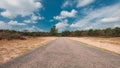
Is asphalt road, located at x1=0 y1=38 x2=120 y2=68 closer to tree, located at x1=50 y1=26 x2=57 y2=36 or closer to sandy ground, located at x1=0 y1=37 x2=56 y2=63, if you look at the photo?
sandy ground, located at x1=0 y1=37 x2=56 y2=63

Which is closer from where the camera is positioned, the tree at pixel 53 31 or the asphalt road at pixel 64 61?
the asphalt road at pixel 64 61

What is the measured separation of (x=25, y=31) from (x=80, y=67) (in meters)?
140

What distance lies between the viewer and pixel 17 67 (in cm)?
691

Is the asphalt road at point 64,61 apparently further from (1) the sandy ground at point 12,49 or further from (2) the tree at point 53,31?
(2) the tree at point 53,31

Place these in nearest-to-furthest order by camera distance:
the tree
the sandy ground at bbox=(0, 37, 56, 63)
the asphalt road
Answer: the asphalt road → the sandy ground at bbox=(0, 37, 56, 63) → the tree

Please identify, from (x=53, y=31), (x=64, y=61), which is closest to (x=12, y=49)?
(x=64, y=61)

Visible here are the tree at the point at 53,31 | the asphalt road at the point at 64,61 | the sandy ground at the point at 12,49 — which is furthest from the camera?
the tree at the point at 53,31

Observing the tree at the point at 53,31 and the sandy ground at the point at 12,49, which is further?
the tree at the point at 53,31

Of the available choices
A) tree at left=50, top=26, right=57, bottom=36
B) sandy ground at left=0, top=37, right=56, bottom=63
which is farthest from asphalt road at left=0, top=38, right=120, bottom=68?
tree at left=50, top=26, right=57, bottom=36

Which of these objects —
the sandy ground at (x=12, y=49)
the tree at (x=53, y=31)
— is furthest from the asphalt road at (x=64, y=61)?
the tree at (x=53, y=31)

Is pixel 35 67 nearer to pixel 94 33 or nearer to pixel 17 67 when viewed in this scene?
pixel 17 67

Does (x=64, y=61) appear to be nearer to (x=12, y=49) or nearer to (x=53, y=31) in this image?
(x=12, y=49)

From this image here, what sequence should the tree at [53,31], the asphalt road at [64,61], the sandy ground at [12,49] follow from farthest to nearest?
1. the tree at [53,31]
2. the sandy ground at [12,49]
3. the asphalt road at [64,61]

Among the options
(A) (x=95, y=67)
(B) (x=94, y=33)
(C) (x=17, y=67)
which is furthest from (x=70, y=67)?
(B) (x=94, y=33)
